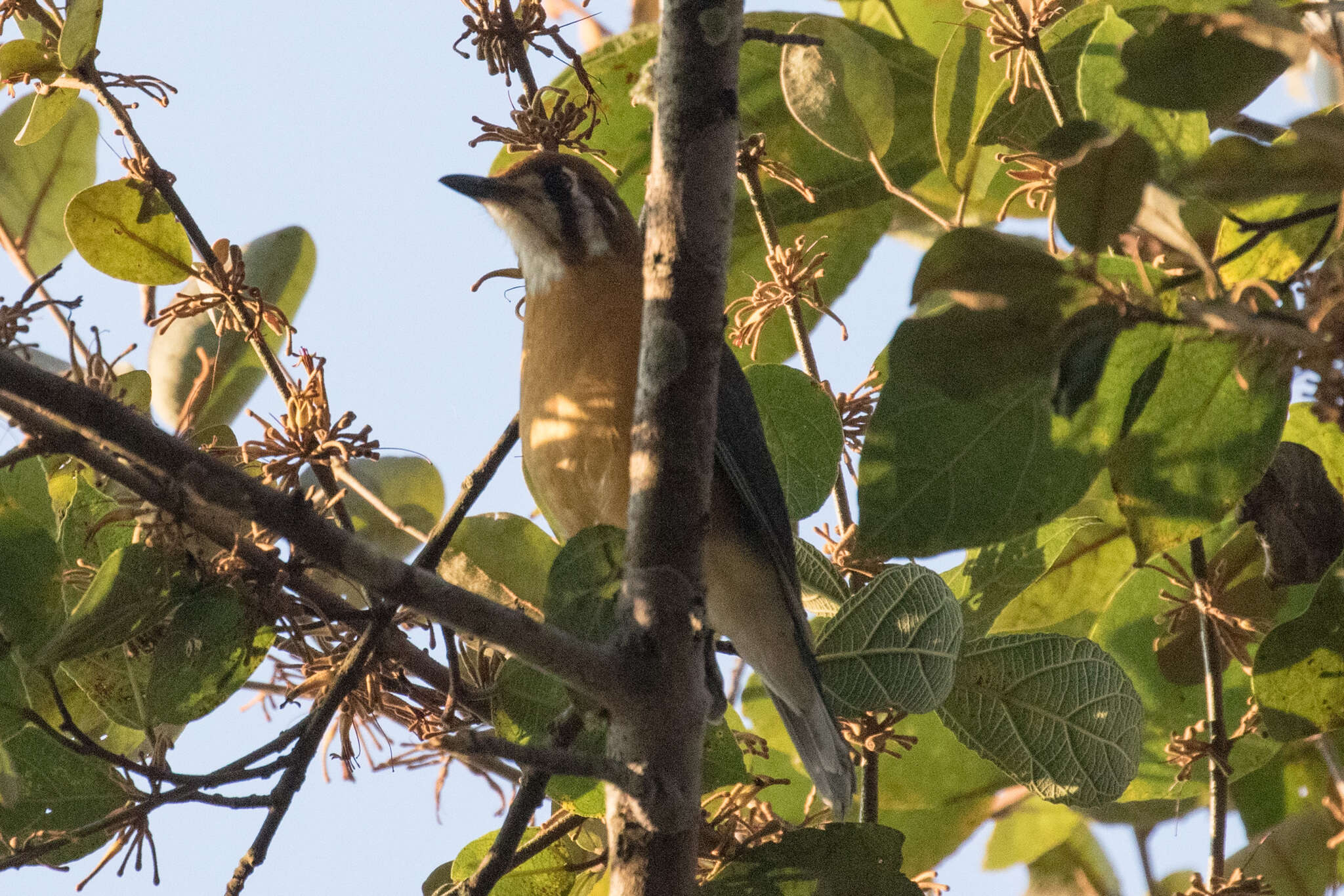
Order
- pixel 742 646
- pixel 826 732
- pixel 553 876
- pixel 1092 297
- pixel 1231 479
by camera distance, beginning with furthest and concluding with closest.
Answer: pixel 742 646
pixel 826 732
pixel 553 876
pixel 1231 479
pixel 1092 297

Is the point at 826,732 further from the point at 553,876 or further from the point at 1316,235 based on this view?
the point at 1316,235

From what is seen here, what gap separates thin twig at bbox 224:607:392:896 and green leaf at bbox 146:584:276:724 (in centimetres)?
15

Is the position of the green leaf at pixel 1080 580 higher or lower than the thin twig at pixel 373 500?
lower

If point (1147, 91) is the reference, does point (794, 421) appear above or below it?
above

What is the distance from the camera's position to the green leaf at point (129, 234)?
2.14 meters

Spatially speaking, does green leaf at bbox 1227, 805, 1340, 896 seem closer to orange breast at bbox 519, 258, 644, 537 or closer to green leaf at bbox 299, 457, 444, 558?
orange breast at bbox 519, 258, 644, 537

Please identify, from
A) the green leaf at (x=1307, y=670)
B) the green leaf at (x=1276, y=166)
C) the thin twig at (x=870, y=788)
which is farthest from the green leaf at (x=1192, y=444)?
the thin twig at (x=870, y=788)

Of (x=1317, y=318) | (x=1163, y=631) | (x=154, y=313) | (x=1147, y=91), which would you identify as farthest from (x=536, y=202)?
(x=1317, y=318)

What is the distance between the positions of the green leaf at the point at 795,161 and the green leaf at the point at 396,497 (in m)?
0.67

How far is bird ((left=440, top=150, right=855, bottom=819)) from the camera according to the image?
2537mm

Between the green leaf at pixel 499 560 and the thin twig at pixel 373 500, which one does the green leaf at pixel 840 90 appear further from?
the thin twig at pixel 373 500

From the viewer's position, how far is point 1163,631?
215 cm

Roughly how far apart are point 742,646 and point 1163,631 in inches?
40.5

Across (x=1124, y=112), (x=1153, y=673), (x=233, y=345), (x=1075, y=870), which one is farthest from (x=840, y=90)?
(x=1075, y=870)
